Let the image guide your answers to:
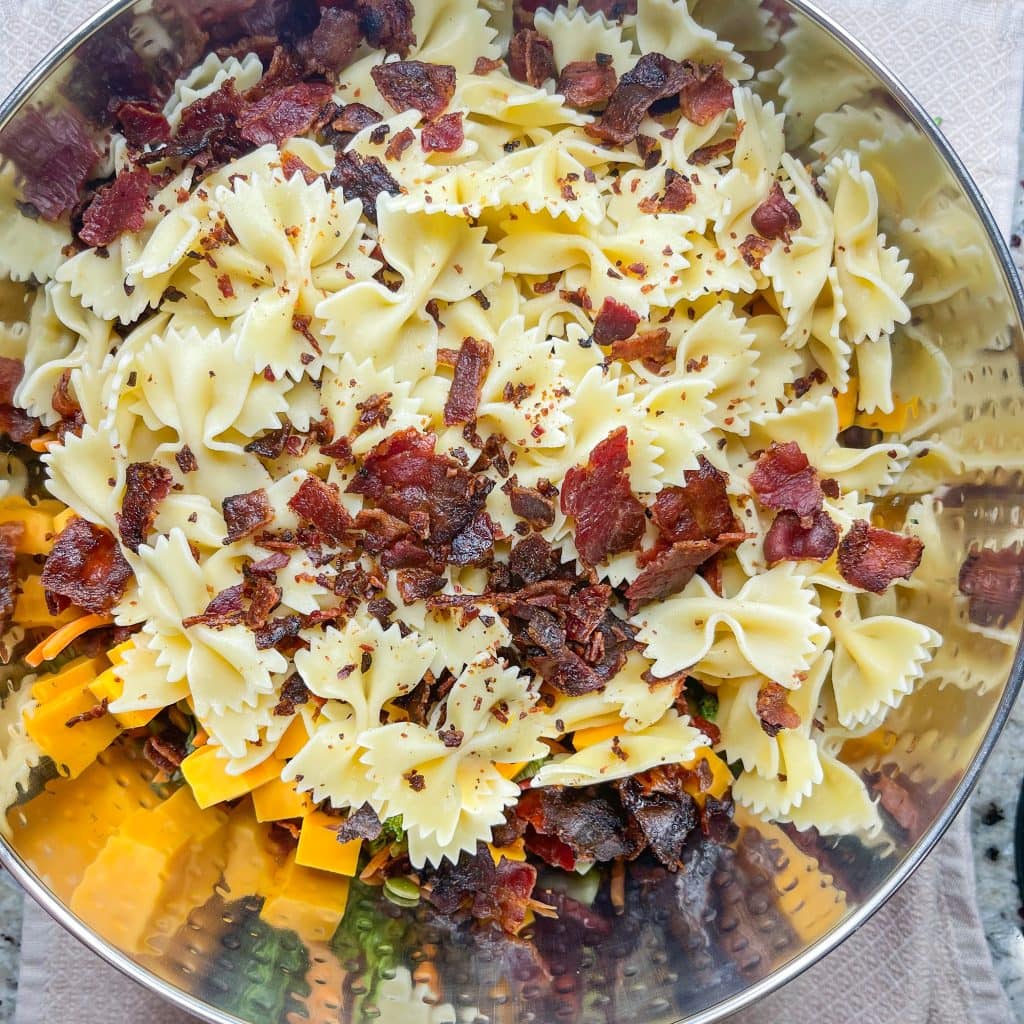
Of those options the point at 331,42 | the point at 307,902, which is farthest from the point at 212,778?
the point at 331,42

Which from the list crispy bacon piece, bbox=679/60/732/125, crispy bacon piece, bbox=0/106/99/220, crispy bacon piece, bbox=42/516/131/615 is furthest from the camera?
crispy bacon piece, bbox=679/60/732/125

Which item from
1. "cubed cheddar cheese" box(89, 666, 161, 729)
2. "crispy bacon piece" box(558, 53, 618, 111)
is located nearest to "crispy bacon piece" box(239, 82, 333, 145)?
"crispy bacon piece" box(558, 53, 618, 111)

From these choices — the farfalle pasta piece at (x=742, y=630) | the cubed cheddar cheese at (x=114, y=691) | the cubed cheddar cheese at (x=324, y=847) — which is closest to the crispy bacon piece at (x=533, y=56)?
the farfalle pasta piece at (x=742, y=630)

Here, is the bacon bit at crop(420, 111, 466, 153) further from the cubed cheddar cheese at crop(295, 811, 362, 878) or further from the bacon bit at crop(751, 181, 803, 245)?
the cubed cheddar cheese at crop(295, 811, 362, 878)

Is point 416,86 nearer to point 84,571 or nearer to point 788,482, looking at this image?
point 788,482

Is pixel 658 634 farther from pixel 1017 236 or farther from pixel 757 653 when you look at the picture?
pixel 1017 236

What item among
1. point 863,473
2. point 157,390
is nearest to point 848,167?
point 863,473
